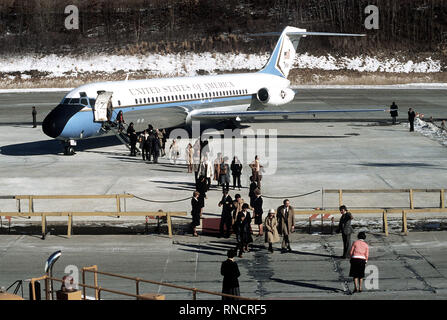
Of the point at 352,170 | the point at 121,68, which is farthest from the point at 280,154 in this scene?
the point at 121,68

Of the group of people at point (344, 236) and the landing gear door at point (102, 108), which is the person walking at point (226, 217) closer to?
the group of people at point (344, 236)

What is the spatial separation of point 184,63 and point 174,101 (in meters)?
54.8

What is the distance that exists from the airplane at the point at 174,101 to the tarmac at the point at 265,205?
165cm

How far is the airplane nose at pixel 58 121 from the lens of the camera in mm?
33156

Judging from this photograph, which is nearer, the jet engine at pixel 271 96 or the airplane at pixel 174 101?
the airplane at pixel 174 101

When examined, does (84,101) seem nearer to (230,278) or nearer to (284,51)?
(284,51)

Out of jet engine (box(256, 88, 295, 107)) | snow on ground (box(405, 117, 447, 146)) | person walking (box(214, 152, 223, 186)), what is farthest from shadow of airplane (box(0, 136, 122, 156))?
snow on ground (box(405, 117, 447, 146))

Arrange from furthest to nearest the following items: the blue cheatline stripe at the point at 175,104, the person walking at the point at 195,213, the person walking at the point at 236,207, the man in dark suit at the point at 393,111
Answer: the man in dark suit at the point at 393,111, the blue cheatline stripe at the point at 175,104, the person walking at the point at 195,213, the person walking at the point at 236,207

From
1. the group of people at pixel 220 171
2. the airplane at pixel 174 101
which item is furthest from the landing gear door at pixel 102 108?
the group of people at pixel 220 171

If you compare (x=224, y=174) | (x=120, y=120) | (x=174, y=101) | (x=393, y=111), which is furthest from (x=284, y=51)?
(x=224, y=174)

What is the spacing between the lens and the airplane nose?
3316 centimetres

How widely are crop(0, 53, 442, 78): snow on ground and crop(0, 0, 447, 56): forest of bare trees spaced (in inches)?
95.4

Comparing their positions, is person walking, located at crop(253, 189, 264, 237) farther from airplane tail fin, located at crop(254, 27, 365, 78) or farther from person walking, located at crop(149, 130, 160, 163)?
airplane tail fin, located at crop(254, 27, 365, 78)
